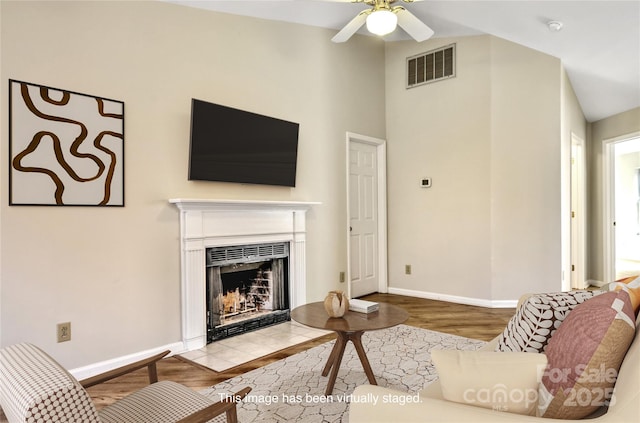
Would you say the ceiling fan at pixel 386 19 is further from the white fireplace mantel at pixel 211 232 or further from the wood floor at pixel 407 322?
the wood floor at pixel 407 322

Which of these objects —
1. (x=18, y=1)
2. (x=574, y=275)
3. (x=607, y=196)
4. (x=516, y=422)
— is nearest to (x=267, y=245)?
(x=18, y=1)

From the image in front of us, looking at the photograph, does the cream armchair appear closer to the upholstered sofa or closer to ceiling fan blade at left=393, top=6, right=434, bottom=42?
the upholstered sofa

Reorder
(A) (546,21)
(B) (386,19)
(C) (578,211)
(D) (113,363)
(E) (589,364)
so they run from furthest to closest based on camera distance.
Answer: (C) (578,211) → (A) (546,21) → (D) (113,363) → (B) (386,19) → (E) (589,364)

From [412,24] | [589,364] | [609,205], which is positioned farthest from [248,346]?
[609,205]

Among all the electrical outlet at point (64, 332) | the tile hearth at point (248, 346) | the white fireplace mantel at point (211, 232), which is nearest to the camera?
the electrical outlet at point (64, 332)

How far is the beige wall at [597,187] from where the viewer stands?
550 centimetres

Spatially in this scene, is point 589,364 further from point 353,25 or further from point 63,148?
point 63,148

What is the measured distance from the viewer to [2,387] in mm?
1096

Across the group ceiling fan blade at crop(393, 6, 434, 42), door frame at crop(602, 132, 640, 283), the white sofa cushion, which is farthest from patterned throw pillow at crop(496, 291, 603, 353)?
door frame at crop(602, 132, 640, 283)

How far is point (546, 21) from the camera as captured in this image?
3717 mm

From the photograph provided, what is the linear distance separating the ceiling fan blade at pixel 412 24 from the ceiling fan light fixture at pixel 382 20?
0.20 m

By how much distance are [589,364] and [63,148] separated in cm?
296

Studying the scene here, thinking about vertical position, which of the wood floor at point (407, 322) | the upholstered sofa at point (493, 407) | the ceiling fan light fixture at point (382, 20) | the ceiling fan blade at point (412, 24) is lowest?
the wood floor at point (407, 322)

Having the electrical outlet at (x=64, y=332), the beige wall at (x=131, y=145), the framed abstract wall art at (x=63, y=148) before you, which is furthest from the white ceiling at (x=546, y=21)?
the electrical outlet at (x=64, y=332)
